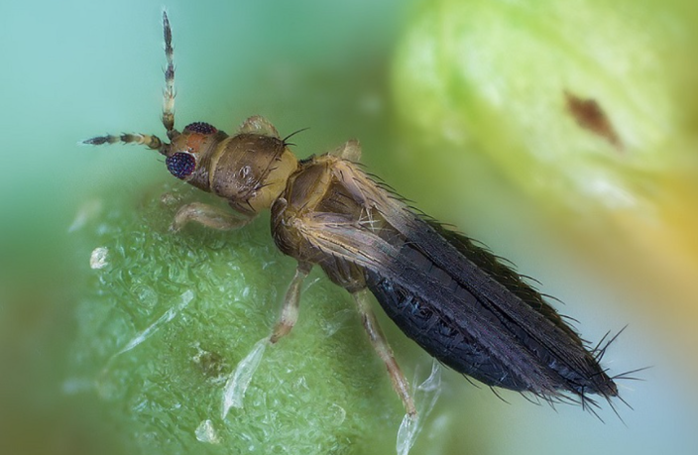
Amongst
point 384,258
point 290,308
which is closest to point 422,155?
point 384,258

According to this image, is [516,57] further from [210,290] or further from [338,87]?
[210,290]

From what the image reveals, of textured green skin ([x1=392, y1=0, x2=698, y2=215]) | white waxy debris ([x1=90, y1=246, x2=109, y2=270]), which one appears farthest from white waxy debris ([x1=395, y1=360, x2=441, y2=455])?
white waxy debris ([x1=90, y1=246, x2=109, y2=270])

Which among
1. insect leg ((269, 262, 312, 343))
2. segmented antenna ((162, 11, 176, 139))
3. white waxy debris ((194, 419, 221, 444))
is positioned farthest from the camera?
segmented antenna ((162, 11, 176, 139))

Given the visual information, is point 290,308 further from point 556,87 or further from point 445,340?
point 556,87

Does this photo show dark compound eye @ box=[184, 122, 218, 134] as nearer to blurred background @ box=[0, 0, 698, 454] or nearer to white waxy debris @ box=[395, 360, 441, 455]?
blurred background @ box=[0, 0, 698, 454]

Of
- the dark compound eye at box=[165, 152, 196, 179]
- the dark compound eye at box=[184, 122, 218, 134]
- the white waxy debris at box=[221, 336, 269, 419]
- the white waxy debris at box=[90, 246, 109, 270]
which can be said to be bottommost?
the white waxy debris at box=[221, 336, 269, 419]

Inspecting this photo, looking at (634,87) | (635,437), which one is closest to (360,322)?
(635,437)
